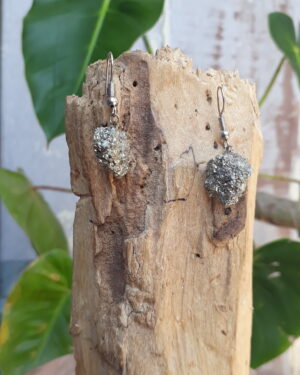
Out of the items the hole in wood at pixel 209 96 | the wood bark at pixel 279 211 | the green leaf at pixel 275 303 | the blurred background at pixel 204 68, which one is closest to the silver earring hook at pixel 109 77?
the hole in wood at pixel 209 96

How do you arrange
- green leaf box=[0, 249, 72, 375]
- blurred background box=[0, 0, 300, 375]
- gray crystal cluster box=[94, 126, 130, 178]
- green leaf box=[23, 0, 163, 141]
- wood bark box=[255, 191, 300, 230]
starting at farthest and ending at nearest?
blurred background box=[0, 0, 300, 375], wood bark box=[255, 191, 300, 230], green leaf box=[0, 249, 72, 375], green leaf box=[23, 0, 163, 141], gray crystal cluster box=[94, 126, 130, 178]

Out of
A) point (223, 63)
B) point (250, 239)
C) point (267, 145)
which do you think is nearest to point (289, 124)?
point (267, 145)

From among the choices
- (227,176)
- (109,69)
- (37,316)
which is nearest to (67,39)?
(109,69)

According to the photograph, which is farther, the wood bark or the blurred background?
the blurred background

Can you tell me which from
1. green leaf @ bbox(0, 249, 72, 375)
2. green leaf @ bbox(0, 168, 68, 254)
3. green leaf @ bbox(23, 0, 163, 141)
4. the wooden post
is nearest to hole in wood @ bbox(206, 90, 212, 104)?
the wooden post

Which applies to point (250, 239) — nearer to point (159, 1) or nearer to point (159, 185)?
point (159, 185)

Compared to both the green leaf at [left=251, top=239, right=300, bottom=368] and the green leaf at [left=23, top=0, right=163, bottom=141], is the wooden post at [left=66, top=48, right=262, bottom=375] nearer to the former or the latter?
Answer: the green leaf at [left=23, top=0, right=163, bottom=141]
